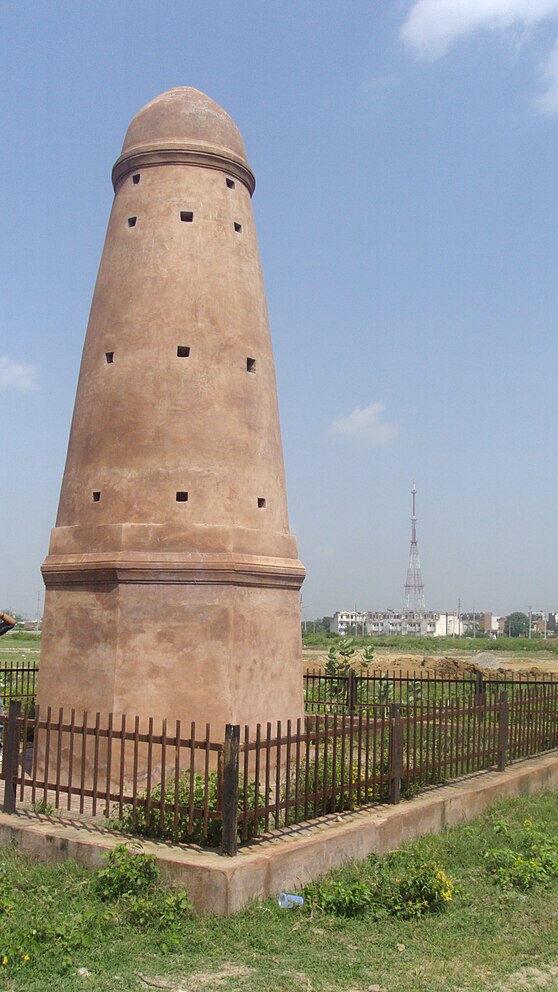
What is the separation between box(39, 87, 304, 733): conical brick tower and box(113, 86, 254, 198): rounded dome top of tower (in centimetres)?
2

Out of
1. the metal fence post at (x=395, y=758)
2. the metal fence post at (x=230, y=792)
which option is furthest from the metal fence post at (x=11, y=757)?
the metal fence post at (x=395, y=758)

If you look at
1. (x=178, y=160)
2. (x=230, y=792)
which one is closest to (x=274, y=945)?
(x=230, y=792)

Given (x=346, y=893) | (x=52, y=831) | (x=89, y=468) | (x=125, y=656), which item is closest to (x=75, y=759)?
(x=125, y=656)

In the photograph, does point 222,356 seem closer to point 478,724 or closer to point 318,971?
point 478,724

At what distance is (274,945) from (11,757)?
373cm

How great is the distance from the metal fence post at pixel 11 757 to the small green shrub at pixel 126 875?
216 centimetres

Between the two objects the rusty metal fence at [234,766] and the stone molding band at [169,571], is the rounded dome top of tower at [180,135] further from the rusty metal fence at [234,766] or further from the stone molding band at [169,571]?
the rusty metal fence at [234,766]

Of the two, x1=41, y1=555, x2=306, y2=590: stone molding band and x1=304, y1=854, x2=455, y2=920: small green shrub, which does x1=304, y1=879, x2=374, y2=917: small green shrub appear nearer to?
x1=304, y1=854, x2=455, y2=920: small green shrub

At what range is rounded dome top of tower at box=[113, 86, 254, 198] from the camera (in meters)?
11.3

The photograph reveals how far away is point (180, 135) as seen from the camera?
37.1 feet

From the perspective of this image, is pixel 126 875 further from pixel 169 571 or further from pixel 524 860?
pixel 169 571

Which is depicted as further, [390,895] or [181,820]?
[181,820]

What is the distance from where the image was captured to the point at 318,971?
573 cm

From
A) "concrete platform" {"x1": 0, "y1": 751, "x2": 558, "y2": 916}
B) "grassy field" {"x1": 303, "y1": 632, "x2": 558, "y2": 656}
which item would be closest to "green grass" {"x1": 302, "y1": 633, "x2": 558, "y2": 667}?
"grassy field" {"x1": 303, "y1": 632, "x2": 558, "y2": 656}
